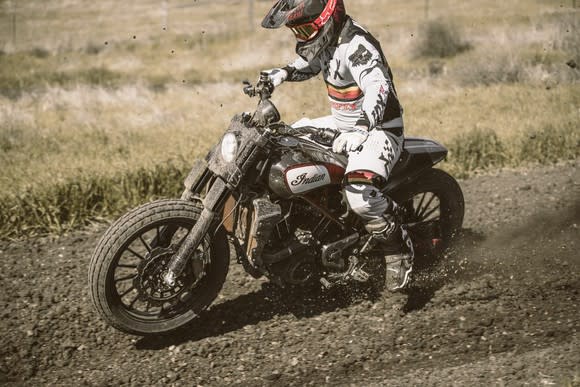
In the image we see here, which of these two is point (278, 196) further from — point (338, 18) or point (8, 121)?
point (8, 121)

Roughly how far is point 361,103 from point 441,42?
725 inches

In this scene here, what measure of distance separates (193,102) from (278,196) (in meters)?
10.1

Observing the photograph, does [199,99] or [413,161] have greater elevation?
[413,161]

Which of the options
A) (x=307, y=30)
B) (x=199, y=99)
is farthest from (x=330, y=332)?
(x=199, y=99)

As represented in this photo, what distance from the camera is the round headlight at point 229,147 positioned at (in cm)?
430

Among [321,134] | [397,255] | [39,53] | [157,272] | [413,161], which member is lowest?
[39,53]

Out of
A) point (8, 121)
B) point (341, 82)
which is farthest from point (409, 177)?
point (8, 121)

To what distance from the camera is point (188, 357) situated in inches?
176

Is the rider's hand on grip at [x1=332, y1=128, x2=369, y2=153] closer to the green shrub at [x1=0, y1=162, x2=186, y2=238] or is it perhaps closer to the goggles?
the goggles

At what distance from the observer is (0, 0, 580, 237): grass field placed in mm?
7387

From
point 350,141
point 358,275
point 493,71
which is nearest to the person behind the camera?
point 350,141

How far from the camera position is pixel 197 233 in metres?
4.34

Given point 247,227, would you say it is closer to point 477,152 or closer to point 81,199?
point 81,199

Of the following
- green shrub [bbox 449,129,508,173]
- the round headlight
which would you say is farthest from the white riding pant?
green shrub [bbox 449,129,508,173]
